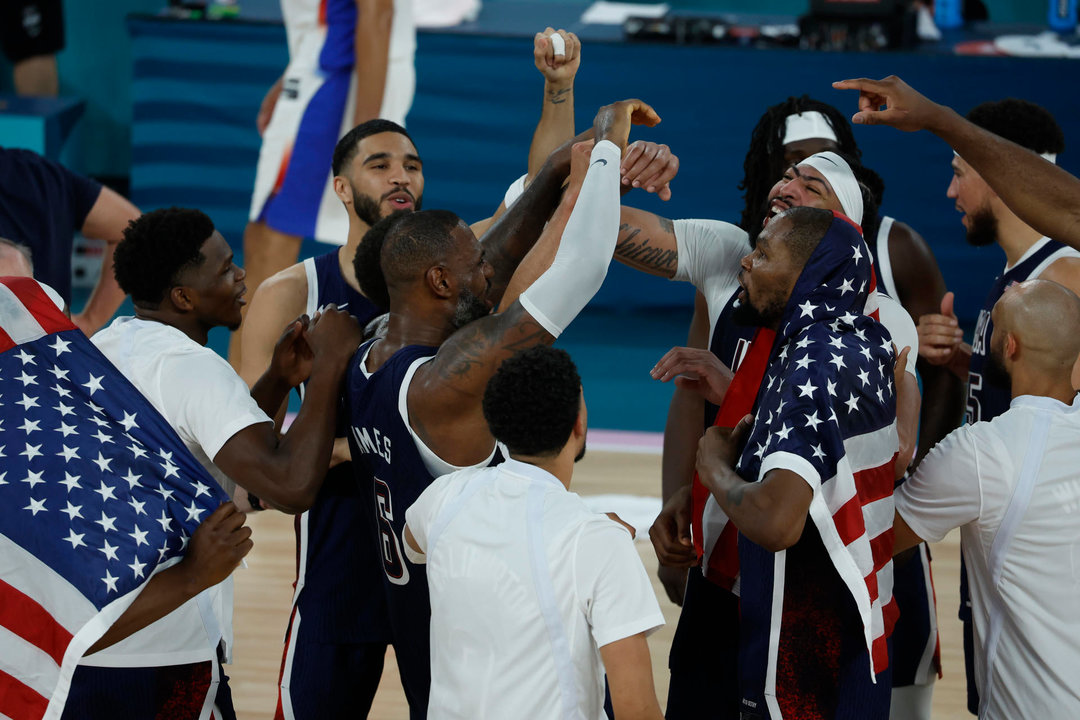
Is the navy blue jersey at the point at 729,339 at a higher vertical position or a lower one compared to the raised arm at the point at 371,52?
lower

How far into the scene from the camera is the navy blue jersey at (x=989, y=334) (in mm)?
3672

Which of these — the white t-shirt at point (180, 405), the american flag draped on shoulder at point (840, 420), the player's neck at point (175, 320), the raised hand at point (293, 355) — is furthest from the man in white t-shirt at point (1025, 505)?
the player's neck at point (175, 320)

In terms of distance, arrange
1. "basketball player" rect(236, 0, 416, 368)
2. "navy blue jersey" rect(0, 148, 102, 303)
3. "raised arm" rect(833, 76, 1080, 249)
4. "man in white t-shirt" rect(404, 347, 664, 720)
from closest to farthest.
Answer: "man in white t-shirt" rect(404, 347, 664, 720) → "raised arm" rect(833, 76, 1080, 249) → "navy blue jersey" rect(0, 148, 102, 303) → "basketball player" rect(236, 0, 416, 368)

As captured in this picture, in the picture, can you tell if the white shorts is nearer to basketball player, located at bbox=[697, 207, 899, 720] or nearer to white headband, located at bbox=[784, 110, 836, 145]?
white headband, located at bbox=[784, 110, 836, 145]

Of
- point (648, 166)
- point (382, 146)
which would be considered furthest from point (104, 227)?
point (648, 166)

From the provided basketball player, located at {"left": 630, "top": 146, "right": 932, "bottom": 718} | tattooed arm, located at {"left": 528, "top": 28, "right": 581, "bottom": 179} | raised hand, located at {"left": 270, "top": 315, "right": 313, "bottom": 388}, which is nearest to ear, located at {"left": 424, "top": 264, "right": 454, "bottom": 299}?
raised hand, located at {"left": 270, "top": 315, "right": 313, "bottom": 388}

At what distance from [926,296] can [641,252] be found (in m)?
1.08

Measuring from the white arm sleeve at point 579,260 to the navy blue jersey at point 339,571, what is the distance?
85 cm

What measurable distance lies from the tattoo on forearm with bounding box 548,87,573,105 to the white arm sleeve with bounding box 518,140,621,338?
3.26 feet

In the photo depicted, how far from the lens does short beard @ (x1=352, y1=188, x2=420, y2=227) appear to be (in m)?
4.04

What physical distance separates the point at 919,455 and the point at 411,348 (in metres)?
2.33

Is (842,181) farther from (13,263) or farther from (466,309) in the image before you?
(13,263)

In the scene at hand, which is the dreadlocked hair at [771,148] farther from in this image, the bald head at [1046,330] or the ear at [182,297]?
the ear at [182,297]

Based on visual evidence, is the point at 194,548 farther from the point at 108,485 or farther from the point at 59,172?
the point at 59,172
